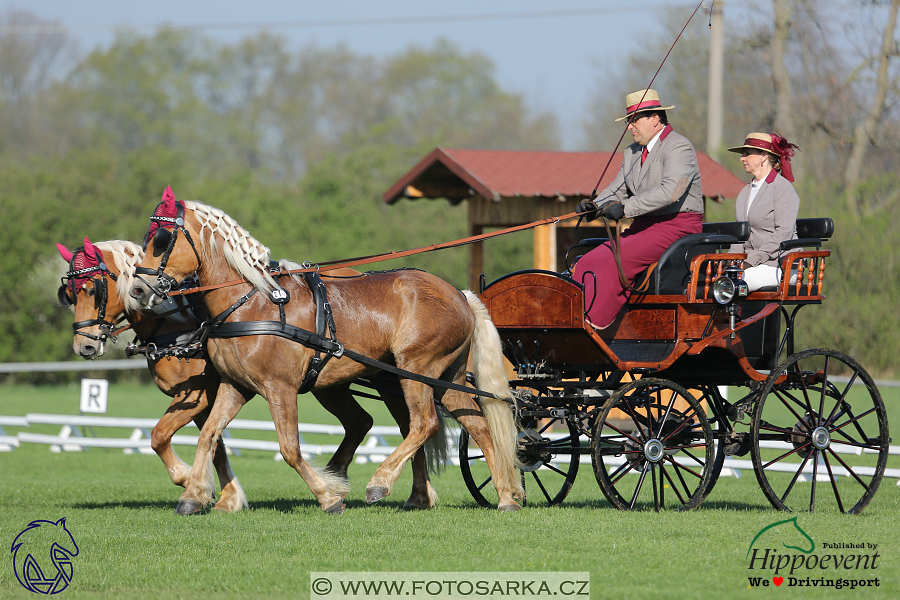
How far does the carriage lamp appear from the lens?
7.02 m

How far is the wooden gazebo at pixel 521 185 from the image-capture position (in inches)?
510

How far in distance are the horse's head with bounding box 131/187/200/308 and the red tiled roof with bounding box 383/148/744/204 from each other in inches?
252

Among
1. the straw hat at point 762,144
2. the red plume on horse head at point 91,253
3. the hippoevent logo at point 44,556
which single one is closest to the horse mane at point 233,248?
the red plume on horse head at point 91,253

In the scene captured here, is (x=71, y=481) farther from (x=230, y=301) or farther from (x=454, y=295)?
(x=454, y=295)

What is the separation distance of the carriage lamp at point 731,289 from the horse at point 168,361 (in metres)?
2.27

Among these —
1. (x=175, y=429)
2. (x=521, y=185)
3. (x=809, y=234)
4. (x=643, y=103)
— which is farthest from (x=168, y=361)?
(x=521, y=185)

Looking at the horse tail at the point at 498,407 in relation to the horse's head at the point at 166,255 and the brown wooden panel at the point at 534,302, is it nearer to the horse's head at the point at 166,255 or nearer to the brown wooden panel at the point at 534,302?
the brown wooden panel at the point at 534,302

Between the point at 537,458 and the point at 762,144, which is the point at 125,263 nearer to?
the point at 537,458

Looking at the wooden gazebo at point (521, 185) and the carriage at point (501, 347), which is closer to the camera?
the carriage at point (501, 347)

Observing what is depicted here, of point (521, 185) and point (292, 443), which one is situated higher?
point (521, 185)

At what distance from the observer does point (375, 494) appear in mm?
6668

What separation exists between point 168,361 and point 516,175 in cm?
681

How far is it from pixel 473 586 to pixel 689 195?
3.54 meters

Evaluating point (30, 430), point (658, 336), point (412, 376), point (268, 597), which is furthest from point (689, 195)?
point (30, 430)
